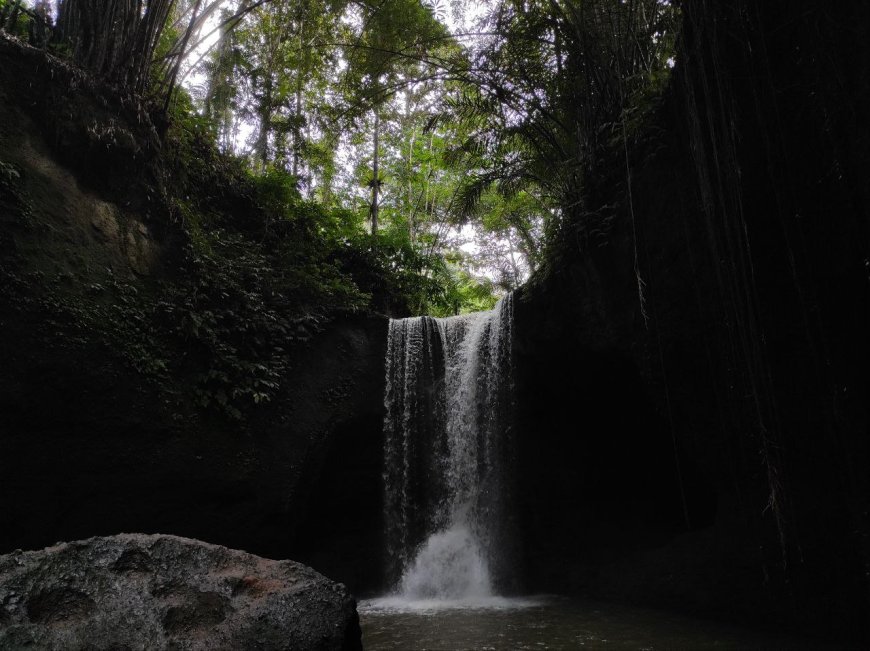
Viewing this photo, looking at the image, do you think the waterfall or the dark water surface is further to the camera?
the waterfall

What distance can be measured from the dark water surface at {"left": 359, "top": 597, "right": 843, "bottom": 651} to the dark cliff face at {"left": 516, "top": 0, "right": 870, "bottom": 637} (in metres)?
0.53

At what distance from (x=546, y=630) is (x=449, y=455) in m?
3.55

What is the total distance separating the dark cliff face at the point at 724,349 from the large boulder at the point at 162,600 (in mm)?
2787

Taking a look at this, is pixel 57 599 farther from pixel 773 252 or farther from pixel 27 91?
pixel 27 91

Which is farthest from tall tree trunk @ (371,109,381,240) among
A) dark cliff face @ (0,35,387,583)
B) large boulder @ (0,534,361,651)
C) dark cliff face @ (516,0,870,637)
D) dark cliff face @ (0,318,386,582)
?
large boulder @ (0,534,361,651)

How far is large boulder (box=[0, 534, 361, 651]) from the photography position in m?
2.49

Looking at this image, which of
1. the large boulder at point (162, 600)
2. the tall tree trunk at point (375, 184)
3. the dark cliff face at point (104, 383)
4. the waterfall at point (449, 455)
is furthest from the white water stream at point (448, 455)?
the tall tree trunk at point (375, 184)

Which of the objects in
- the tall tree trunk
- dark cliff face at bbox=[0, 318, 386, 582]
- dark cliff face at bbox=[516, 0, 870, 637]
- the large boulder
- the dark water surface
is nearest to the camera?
the large boulder

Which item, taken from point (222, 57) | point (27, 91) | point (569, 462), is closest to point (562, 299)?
point (569, 462)

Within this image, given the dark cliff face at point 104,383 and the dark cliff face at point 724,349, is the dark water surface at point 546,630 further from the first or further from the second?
the dark cliff face at point 104,383

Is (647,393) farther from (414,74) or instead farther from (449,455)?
(414,74)

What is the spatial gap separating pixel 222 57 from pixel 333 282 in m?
6.44

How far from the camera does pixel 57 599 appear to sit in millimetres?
2570

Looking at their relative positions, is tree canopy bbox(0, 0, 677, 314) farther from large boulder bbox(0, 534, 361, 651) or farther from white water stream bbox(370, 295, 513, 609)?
large boulder bbox(0, 534, 361, 651)
